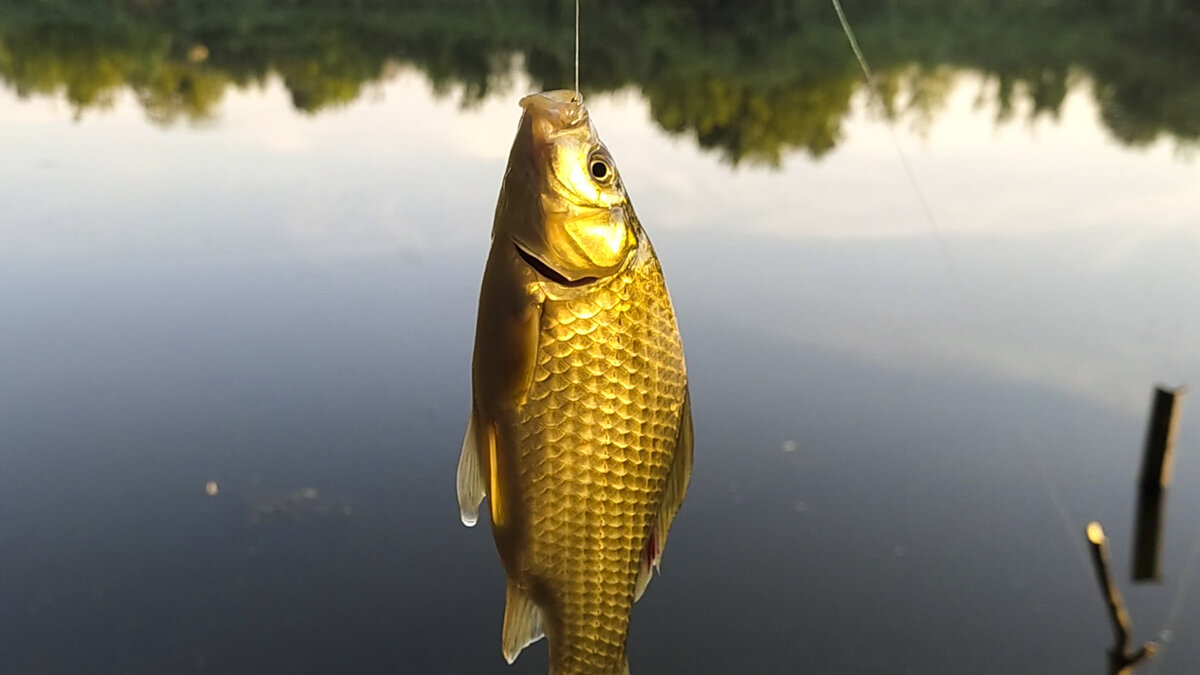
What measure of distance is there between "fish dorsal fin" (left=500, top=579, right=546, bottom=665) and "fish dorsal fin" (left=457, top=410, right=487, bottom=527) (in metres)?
0.13

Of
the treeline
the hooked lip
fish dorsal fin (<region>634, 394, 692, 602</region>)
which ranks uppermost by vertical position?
the treeline

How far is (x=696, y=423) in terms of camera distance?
5.16 meters

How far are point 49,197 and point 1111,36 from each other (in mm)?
17281

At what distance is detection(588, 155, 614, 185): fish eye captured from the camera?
1155mm

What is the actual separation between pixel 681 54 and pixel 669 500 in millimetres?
15465

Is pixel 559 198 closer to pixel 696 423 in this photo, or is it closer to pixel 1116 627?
pixel 1116 627

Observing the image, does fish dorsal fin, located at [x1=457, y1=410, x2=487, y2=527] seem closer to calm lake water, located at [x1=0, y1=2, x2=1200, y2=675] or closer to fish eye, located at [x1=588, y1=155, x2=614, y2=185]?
fish eye, located at [x1=588, y1=155, x2=614, y2=185]

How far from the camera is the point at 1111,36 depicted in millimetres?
15742

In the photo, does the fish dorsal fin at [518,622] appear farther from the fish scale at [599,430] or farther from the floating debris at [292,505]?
the floating debris at [292,505]

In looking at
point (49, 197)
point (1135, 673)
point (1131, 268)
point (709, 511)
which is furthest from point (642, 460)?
point (49, 197)

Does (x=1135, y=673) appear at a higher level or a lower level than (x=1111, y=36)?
lower

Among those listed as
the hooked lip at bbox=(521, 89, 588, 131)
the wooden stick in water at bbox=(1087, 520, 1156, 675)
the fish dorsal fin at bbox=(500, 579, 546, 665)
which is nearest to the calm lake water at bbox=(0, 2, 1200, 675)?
the wooden stick in water at bbox=(1087, 520, 1156, 675)

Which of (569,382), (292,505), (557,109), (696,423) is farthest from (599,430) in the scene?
(696,423)

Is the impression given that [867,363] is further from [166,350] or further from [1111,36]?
[1111,36]
